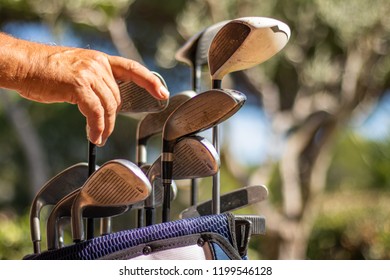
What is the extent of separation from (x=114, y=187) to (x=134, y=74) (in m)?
0.16

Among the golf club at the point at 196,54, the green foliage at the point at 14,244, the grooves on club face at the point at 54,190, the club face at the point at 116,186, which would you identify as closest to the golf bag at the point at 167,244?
the club face at the point at 116,186

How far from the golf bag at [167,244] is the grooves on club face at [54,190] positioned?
17 centimetres

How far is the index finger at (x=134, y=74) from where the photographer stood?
100cm

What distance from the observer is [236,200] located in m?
1.25

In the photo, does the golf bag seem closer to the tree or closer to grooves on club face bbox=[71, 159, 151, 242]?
grooves on club face bbox=[71, 159, 151, 242]

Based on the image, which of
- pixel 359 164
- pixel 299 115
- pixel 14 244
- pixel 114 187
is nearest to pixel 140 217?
pixel 114 187

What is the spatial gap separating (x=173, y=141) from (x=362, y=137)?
16.8 feet

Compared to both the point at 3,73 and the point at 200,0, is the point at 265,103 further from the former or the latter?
the point at 3,73

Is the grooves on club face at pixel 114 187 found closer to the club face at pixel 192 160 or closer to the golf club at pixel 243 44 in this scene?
the club face at pixel 192 160

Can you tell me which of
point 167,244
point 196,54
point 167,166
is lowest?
point 167,244

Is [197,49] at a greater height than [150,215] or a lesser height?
greater

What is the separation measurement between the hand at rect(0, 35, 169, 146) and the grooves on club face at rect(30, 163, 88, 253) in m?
0.27

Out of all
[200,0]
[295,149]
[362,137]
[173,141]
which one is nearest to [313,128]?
[295,149]

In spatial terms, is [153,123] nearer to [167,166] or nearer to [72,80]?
[167,166]
